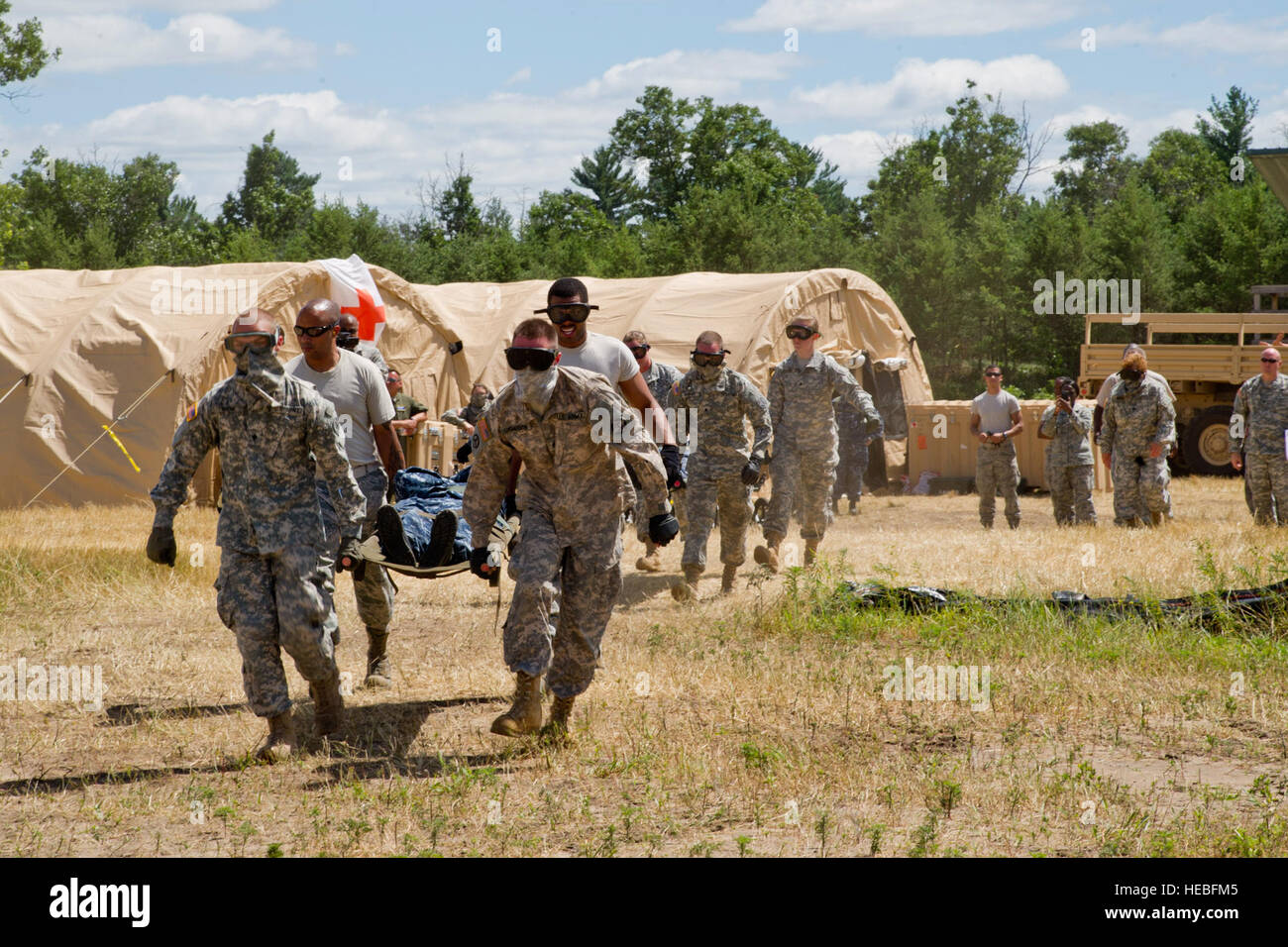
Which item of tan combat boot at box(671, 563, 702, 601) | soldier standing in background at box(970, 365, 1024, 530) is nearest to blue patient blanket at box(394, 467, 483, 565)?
tan combat boot at box(671, 563, 702, 601)

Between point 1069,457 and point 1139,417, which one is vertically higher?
point 1139,417

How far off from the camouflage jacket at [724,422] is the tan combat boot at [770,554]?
887 millimetres

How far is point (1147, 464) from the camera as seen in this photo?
12.8 m

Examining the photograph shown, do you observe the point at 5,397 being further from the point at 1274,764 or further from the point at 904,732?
the point at 1274,764

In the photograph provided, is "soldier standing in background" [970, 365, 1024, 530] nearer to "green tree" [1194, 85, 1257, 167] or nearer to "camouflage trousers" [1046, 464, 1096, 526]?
"camouflage trousers" [1046, 464, 1096, 526]

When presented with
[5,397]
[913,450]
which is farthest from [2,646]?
[913,450]

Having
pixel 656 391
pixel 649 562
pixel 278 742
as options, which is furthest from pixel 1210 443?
pixel 278 742

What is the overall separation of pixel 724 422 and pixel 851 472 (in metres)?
8.12

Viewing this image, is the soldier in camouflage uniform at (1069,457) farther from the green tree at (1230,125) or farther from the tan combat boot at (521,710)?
the green tree at (1230,125)

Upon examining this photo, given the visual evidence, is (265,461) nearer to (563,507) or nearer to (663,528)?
(563,507)

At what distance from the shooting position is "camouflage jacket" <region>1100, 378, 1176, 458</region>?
Result: 490 inches

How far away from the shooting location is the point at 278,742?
582cm

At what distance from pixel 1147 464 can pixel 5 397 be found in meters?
13.5
